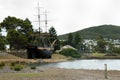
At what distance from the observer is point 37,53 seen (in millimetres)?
139250

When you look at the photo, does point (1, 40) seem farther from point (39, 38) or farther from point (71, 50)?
point (71, 50)

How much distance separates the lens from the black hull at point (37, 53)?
137250 millimetres

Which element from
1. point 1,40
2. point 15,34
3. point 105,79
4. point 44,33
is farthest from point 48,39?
point 105,79

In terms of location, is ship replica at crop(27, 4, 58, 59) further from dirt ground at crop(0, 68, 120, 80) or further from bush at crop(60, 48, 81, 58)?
dirt ground at crop(0, 68, 120, 80)

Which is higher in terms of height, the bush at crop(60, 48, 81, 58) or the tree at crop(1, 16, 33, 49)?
the tree at crop(1, 16, 33, 49)

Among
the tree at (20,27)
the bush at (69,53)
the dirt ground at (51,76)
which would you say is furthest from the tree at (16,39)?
the dirt ground at (51,76)

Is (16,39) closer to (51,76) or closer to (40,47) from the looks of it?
(40,47)

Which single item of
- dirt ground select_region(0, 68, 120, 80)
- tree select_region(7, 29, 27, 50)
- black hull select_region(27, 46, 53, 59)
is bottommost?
dirt ground select_region(0, 68, 120, 80)

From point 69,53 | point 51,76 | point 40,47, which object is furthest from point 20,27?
point 51,76

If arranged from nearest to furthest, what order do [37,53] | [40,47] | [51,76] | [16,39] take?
1. [51,76]
2. [16,39]
3. [37,53]
4. [40,47]

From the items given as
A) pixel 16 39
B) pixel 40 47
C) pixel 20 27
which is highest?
pixel 20 27

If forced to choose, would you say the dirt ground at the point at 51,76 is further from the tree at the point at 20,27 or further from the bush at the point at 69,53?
the bush at the point at 69,53

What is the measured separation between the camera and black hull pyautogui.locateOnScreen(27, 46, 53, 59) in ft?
450

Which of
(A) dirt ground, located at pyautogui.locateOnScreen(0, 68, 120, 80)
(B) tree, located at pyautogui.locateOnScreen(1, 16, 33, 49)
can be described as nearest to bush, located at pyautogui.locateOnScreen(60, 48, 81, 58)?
(B) tree, located at pyautogui.locateOnScreen(1, 16, 33, 49)
